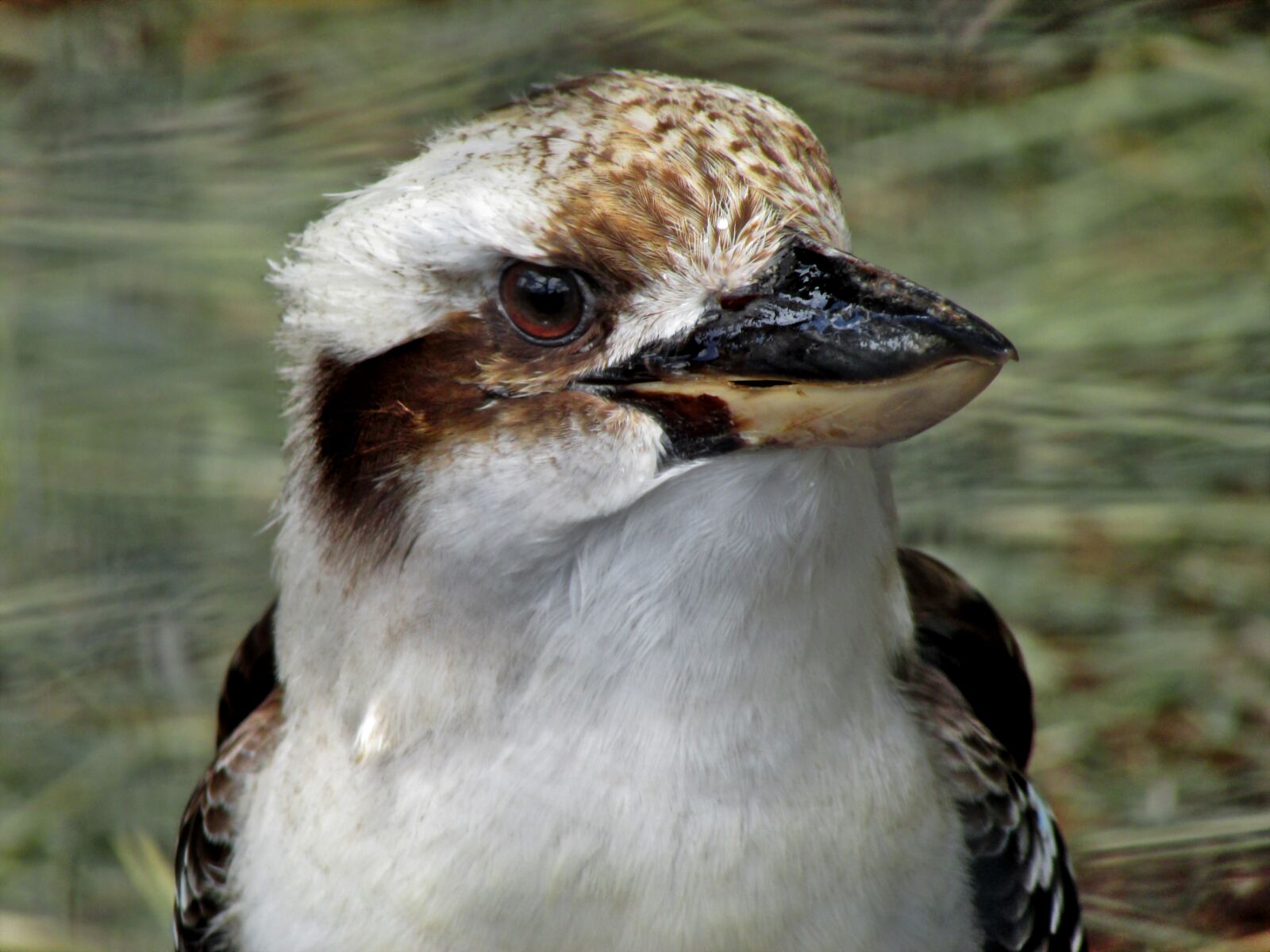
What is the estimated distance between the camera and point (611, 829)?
1934mm

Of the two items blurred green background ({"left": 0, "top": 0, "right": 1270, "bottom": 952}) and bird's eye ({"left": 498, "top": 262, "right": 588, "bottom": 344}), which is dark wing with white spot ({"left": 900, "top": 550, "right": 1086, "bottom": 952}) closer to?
bird's eye ({"left": 498, "top": 262, "right": 588, "bottom": 344})

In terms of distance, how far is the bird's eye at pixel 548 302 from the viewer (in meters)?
1.84

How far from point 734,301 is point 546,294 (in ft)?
0.73

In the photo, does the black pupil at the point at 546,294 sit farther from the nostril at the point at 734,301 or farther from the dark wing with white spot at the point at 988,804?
the dark wing with white spot at the point at 988,804

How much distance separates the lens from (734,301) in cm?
178

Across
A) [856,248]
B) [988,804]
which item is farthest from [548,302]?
[856,248]

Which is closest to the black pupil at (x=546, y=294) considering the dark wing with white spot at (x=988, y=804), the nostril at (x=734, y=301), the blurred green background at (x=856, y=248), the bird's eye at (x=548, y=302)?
the bird's eye at (x=548, y=302)

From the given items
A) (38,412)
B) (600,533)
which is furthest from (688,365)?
(38,412)

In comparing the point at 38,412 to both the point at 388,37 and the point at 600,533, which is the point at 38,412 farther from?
the point at 600,533

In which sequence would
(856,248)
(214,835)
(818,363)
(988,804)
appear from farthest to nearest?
(856,248) → (214,835) → (988,804) → (818,363)

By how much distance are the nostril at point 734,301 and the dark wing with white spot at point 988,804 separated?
72 cm

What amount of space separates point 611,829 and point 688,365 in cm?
58

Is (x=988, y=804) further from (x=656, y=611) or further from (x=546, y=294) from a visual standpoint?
(x=546, y=294)

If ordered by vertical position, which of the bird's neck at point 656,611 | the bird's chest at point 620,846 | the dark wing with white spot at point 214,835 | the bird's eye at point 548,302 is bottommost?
the dark wing with white spot at point 214,835
